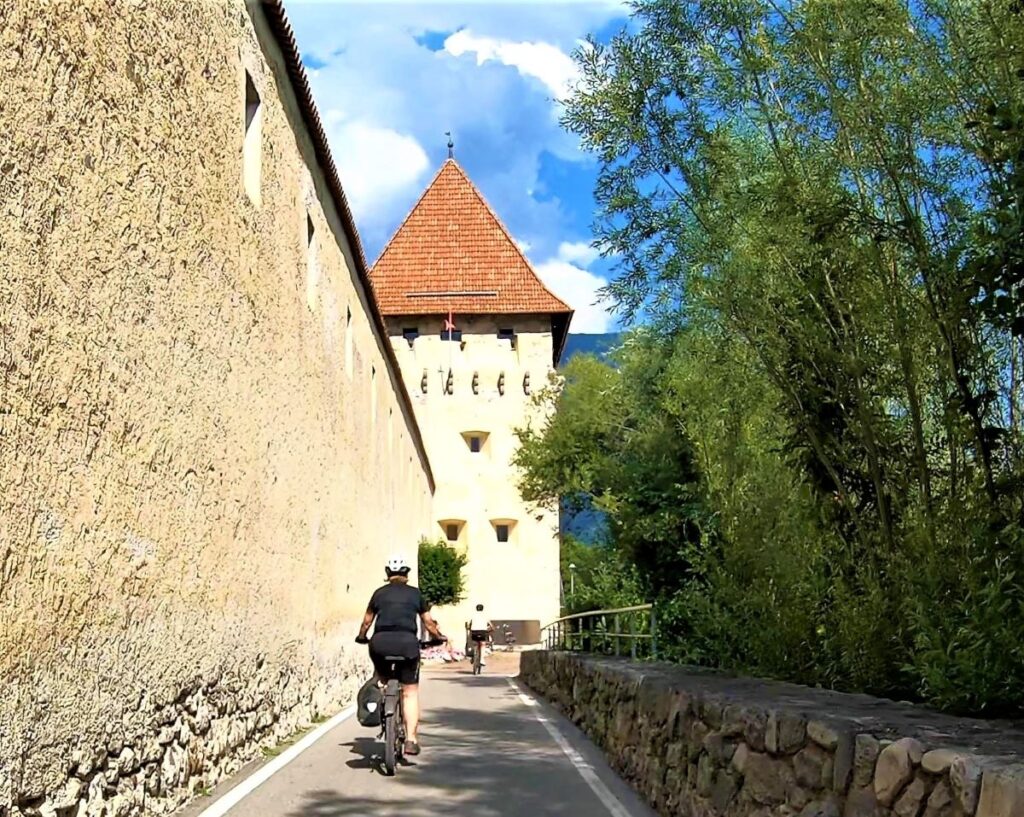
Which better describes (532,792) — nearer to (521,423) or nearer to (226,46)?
(226,46)

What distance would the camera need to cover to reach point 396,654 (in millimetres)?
9273

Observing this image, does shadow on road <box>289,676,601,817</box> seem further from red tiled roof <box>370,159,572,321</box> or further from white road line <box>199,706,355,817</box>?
red tiled roof <box>370,159,572,321</box>

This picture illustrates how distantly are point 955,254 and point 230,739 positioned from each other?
19.6ft

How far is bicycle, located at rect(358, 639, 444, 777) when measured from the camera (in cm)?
873

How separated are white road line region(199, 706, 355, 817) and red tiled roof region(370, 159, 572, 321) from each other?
34263 millimetres

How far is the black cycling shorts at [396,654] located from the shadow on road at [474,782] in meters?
0.73

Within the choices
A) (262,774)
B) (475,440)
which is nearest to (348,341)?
(262,774)

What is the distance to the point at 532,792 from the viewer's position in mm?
7996

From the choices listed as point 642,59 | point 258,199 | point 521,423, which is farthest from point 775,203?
point 521,423

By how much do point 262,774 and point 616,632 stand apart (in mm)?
5492

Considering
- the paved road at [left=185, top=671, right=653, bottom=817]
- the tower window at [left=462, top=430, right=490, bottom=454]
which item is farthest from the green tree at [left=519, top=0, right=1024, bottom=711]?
the tower window at [left=462, top=430, right=490, bottom=454]

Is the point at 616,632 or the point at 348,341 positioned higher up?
the point at 348,341

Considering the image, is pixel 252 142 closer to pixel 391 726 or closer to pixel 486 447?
pixel 391 726

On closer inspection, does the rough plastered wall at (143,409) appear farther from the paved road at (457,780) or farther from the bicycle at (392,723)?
the bicycle at (392,723)
